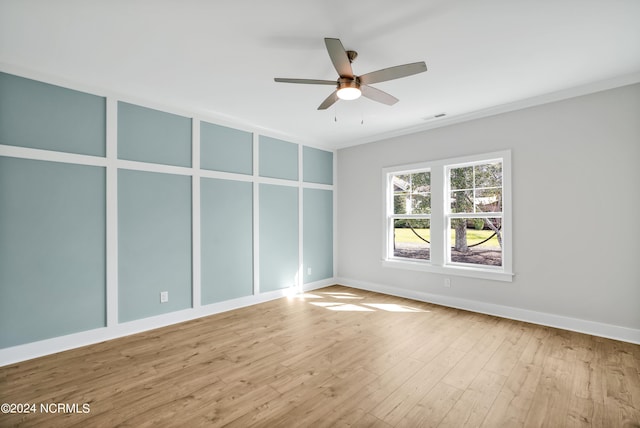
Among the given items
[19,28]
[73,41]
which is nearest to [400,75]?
[73,41]

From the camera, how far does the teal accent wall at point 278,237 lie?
469 centimetres

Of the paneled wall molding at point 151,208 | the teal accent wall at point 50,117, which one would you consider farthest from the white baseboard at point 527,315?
the teal accent wall at point 50,117

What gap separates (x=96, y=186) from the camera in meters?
3.15

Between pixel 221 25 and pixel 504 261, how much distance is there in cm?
408

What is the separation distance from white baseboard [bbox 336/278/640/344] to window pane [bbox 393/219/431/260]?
0.60 m

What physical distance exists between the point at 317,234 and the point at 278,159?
1.56 metres

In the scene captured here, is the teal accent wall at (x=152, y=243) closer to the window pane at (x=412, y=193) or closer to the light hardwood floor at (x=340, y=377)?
the light hardwood floor at (x=340, y=377)

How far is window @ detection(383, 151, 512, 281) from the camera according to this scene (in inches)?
158

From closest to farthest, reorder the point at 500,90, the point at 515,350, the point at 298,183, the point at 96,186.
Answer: the point at 515,350, the point at 96,186, the point at 500,90, the point at 298,183

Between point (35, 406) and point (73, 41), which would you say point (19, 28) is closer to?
point (73, 41)

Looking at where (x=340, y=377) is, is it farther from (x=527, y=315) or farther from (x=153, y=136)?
(x=153, y=136)

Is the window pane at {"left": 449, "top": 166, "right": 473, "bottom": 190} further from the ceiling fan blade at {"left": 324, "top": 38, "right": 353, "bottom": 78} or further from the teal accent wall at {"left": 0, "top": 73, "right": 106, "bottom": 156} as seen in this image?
the teal accent wall at {"left": 0, "top": 73, "right": 106, "bottom": 156}

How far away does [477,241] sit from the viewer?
4258 mm

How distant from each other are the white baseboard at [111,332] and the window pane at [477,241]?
2960mm
